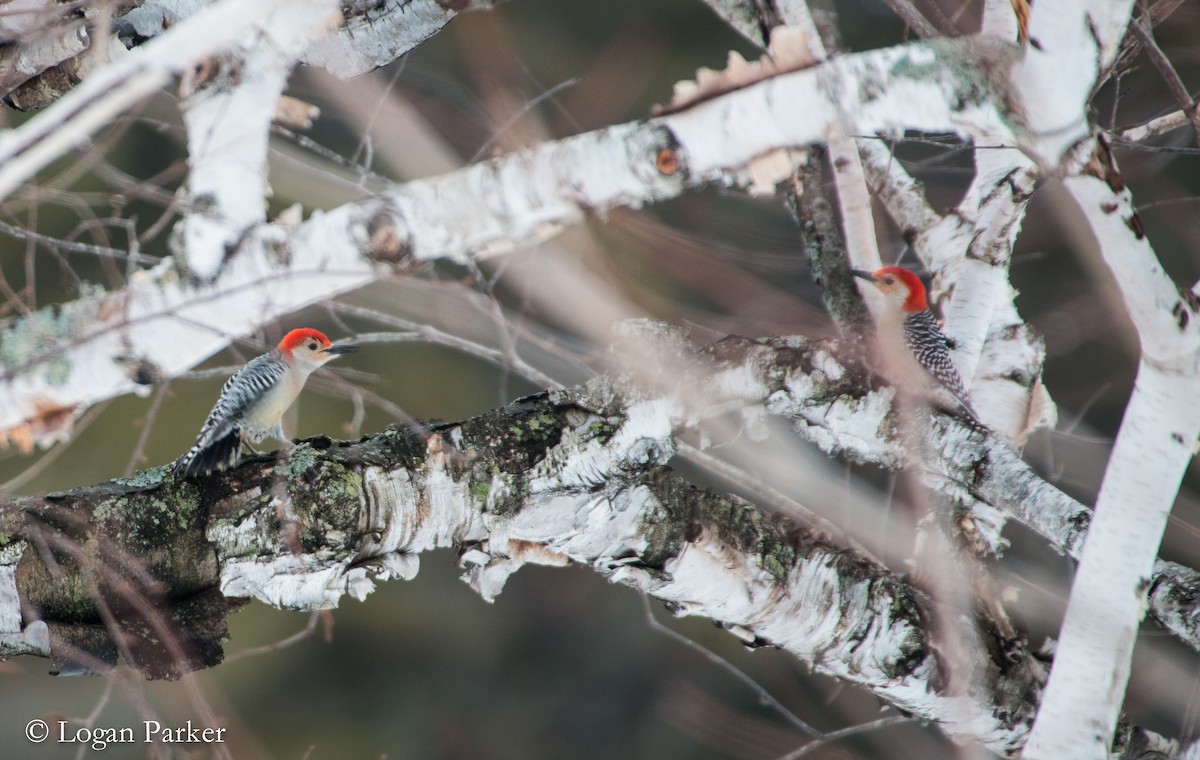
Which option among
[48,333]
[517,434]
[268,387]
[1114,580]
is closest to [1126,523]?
[1114,580]

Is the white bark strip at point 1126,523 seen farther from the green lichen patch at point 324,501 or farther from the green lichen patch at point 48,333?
the green lichen patch at point 48,333

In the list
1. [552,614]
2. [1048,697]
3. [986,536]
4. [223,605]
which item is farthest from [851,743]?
[223,605]

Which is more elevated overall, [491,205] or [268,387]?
[491,205]

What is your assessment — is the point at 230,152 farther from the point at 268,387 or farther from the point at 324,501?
the point at 268,387

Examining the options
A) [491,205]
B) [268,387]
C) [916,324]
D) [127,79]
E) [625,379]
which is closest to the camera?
[127,79]

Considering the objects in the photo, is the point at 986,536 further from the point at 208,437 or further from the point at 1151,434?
the point at 208,437

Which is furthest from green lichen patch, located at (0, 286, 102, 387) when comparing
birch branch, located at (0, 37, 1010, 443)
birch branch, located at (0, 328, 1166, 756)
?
birch branch, located at (0, 328, 1166, 756)

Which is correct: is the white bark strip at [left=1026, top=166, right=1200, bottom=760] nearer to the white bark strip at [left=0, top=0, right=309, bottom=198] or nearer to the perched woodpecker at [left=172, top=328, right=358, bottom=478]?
the white bark strip at [left=0, top=0, right=309, bottom=198]
